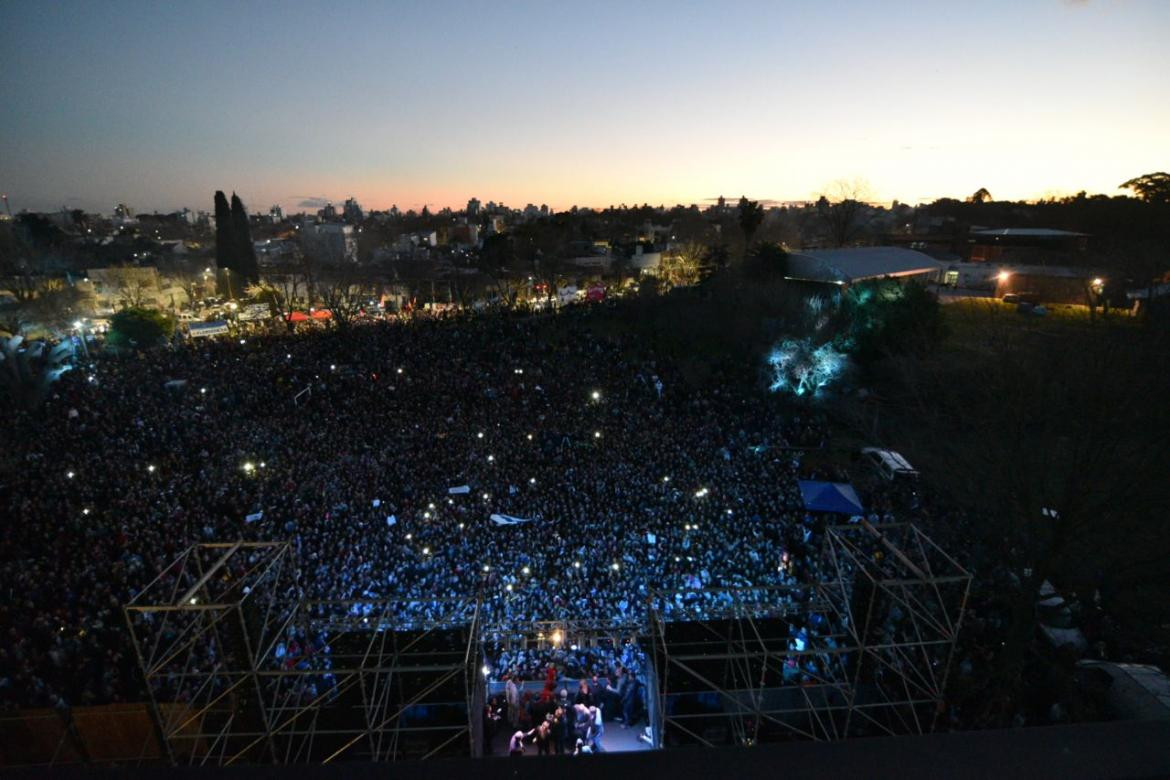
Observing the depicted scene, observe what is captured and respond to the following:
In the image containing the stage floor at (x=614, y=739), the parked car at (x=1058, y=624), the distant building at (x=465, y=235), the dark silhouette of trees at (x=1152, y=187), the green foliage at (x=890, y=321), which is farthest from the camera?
the distant building at (x=465, y=235)

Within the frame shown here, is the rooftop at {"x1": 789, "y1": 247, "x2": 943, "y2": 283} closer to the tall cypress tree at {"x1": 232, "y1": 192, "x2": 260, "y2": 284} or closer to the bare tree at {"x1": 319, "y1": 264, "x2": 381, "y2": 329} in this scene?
the bare tree at {"x1": 319, "y1": 264, "x2": 381, "y2": 329}

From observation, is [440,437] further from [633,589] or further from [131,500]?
[633,589]

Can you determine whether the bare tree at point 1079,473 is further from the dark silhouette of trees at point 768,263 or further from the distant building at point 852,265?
the dark silhouette of trees at point 768,263

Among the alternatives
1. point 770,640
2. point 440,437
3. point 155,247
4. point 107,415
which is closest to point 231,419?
point 107,415

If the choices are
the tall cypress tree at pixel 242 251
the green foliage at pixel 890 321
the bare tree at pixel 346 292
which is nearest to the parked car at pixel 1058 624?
the green foliage at pixel 890 321

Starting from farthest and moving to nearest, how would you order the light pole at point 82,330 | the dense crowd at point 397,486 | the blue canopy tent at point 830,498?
the light pole at point 82,330
the blue canopy tent at point 830,498
the dense crowd at point 397,486

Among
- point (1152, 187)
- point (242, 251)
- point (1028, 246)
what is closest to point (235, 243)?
point (242, 251)
